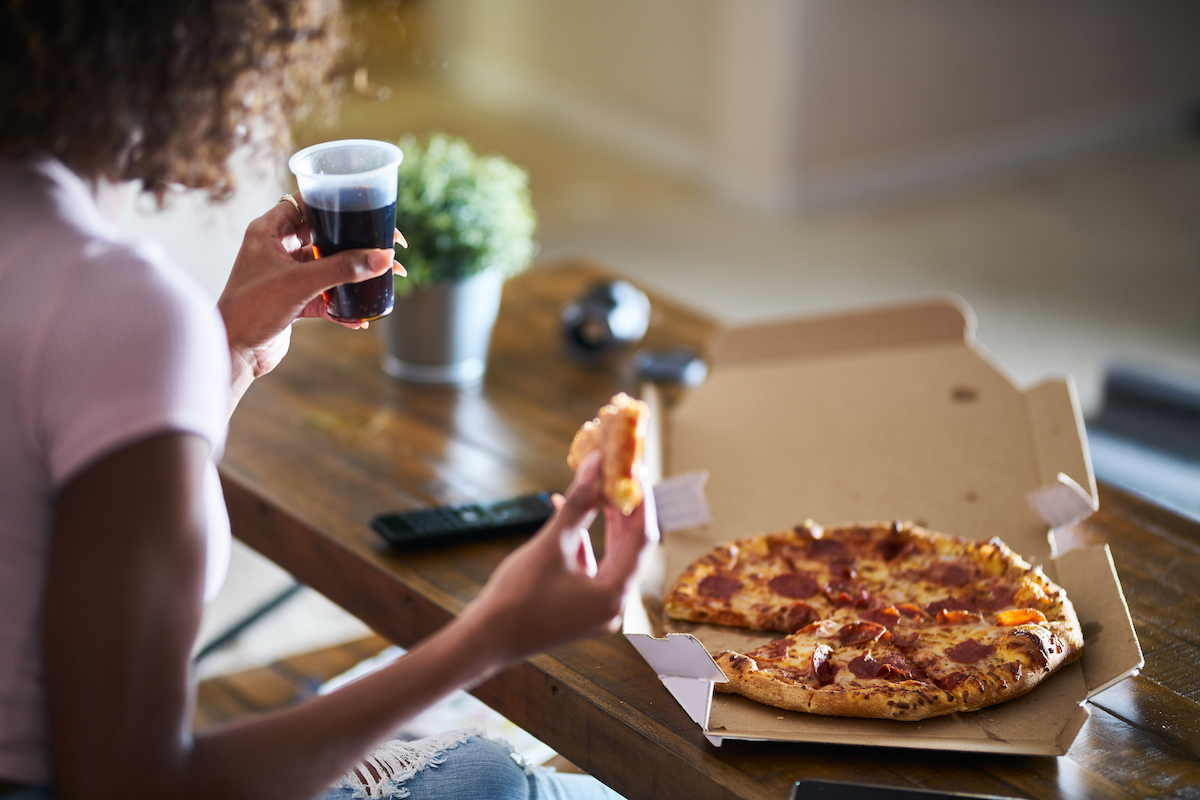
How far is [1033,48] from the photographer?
206 inches

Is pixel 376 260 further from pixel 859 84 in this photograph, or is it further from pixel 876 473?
pixel 859 84

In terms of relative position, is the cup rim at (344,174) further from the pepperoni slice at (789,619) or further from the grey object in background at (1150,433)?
the grey object in background at (1150,433)

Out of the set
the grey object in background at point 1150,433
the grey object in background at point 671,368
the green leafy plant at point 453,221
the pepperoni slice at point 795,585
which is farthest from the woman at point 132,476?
the grey object in background at point 1150,433

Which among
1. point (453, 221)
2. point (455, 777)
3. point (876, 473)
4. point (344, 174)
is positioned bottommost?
point (455, 777)

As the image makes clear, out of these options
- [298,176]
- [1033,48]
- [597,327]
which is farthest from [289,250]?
[1033,48]

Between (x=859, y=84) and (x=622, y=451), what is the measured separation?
4.38 m

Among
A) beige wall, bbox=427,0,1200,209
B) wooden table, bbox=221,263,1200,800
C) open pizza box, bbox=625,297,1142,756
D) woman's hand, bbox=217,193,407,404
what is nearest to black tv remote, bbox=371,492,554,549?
wooden table, bbox=221,263,1200,800

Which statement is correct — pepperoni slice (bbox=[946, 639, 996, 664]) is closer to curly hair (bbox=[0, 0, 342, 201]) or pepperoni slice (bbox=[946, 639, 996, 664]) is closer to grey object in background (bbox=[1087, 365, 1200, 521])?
curly hair (bbox=[0, 0, 342, 201])

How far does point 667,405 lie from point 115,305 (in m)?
1.04

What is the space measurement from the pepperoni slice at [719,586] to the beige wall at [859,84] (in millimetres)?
3874

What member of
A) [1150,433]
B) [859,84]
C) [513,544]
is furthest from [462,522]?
[859,84]

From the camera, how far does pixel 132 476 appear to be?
2.20ft

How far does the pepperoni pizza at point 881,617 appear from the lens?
3.10 feet

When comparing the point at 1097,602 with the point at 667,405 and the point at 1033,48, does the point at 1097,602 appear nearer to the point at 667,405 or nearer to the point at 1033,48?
the point at 667,405
